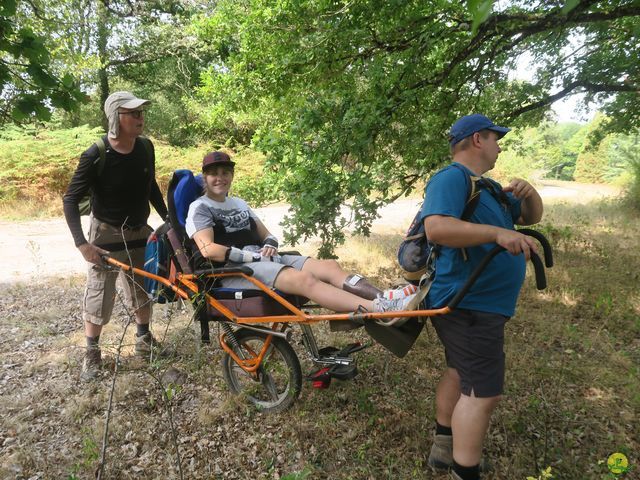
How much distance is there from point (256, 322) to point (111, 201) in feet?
5.67

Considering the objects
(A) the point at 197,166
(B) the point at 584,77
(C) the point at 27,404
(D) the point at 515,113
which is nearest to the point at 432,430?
(C) the point at 27,404

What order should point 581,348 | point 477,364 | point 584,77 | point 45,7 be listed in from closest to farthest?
point 477,364
point 581,348
point 584,77
point 45,7

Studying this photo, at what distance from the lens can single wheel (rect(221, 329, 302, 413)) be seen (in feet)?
10.7

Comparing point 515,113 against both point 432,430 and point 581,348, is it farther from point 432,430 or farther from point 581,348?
point 432,430

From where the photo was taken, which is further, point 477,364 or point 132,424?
point 132,424

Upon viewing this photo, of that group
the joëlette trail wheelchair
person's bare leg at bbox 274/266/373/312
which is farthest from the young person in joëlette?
the joëlette trail wheelchair

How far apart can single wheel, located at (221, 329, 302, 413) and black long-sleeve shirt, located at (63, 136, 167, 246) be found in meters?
1.46

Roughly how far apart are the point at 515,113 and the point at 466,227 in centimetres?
572

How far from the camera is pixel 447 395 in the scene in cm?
275

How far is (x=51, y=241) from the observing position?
9.20 metres

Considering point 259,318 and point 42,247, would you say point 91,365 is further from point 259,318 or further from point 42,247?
point 42,247

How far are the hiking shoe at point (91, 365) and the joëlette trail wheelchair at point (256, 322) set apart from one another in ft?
2.78

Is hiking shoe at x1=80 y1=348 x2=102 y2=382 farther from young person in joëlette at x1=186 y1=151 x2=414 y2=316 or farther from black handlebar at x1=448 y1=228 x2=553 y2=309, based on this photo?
black handlebar at x1=448 y1=228 x2=553 y2=309

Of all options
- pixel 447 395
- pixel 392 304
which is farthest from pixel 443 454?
pixel 392 304
